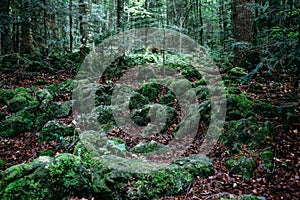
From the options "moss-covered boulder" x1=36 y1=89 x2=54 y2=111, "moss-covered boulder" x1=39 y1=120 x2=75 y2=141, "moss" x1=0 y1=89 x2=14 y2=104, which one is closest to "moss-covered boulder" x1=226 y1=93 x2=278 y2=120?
"moss-covered boulder" x1=39 y1=120 x2=75 y2=141

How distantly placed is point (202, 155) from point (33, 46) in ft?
35.8

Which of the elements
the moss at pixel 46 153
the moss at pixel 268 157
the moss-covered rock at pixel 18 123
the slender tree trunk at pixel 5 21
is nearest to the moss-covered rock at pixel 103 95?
the moss-covered rock at pixel 18 123

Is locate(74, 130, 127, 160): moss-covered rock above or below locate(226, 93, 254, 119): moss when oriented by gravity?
below

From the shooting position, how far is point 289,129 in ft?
16.9

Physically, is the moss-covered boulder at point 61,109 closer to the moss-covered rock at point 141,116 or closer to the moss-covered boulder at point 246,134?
the moss-covered rock at point 141,116

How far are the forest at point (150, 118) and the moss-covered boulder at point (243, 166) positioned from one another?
0.02m

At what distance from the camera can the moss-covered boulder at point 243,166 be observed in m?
4.64

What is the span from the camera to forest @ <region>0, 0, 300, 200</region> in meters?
4.30

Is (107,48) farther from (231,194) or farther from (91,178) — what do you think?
(231,194)

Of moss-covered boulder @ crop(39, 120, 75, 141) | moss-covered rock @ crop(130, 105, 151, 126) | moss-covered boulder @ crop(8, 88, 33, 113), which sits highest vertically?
moss-covered boulder @ crop(8, 88, 33, 113)

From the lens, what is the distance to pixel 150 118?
7297mm

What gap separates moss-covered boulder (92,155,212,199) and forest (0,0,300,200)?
18 millimetres

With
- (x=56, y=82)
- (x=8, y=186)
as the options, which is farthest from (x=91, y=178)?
(x=56, y=82)

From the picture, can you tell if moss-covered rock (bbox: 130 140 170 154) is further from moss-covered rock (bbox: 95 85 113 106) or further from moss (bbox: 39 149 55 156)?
moss-covered rock (bbox: 95 85 113 106)
